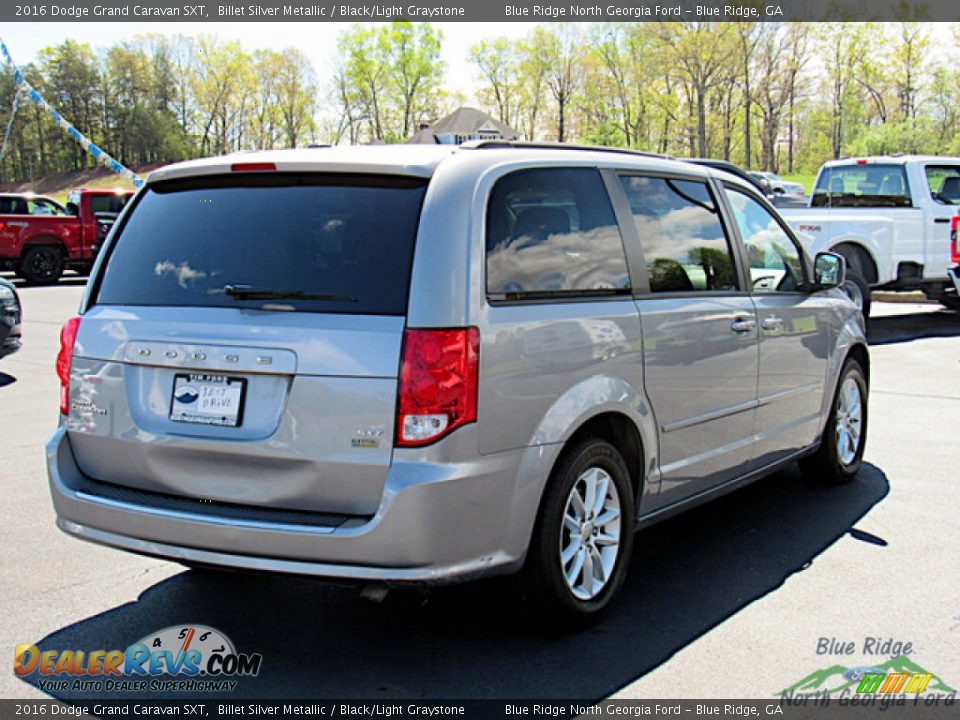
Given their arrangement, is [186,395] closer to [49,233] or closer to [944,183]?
[944,183]

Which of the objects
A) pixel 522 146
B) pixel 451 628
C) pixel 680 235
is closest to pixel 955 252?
pixel 680 235

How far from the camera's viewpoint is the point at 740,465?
5.21 metres

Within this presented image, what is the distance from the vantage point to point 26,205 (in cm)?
2423

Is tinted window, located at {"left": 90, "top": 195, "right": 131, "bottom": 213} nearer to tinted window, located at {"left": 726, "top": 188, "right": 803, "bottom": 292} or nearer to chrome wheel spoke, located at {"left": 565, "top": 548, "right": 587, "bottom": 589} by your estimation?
tinted window, located at {"left": 726, "top": 188, "right": 803, "bottom": 292}

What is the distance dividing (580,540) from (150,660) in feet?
5.51

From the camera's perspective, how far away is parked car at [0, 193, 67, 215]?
938 inches

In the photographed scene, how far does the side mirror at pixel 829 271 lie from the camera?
600 centimetres

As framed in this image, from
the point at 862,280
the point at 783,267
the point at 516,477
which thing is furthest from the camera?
the point at 862,280

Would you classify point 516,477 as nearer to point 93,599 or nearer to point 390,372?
point 390,372

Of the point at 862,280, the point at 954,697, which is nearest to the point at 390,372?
the point at 954,697

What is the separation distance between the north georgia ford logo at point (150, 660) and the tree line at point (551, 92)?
62039 millimetres

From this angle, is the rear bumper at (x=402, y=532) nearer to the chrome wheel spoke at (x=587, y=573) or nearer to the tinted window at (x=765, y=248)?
the chrome wheel spoke at (x=587, y=573)

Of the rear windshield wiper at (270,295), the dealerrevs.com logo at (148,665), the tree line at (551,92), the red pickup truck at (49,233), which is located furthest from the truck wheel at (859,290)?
the tree line at (551,92)

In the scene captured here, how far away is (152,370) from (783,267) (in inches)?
139
